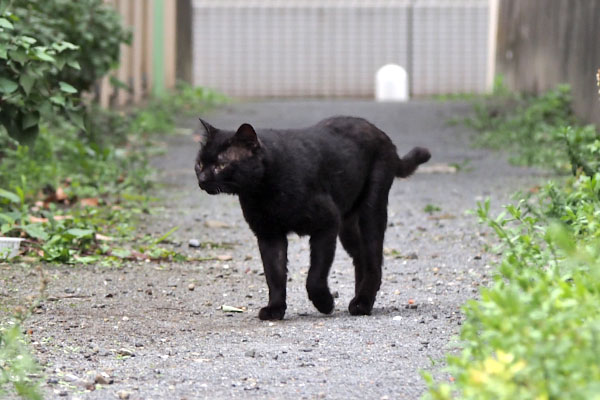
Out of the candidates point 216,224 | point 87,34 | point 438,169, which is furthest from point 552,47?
point 216,224

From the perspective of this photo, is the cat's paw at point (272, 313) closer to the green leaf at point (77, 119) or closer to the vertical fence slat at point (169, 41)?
the green leaf at point (77, 119)

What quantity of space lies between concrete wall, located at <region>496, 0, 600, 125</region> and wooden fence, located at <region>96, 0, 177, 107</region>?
4933mm

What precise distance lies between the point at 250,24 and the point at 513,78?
578 centimetres

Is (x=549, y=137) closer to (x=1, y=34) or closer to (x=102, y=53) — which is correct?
(x=102, y=53)

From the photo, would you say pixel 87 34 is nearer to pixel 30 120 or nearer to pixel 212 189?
pixel 30 120

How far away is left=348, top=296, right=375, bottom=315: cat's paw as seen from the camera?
4730 millimetres

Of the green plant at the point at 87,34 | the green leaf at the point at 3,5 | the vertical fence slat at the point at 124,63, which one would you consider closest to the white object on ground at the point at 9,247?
the green leaf at the point at 3,5

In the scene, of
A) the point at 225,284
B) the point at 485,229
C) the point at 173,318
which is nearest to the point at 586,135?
the point at 485,229

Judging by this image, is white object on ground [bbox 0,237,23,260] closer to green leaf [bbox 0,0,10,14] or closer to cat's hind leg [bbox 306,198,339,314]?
green leaf [bbox 0,0,10,14]

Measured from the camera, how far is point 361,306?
4746 mm

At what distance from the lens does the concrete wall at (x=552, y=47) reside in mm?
10375

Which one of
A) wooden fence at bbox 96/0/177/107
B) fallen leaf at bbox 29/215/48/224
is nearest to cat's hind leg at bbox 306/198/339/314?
fallen leaf at bbox 29/215/48/224

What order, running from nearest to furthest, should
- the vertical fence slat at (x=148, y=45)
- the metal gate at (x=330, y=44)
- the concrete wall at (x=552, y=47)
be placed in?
the concrete wall at (x=552, y=47) → the vertical fence slat at (x=148, y=45) → the metal gate at (x=330, y=44)

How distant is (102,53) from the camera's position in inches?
390
